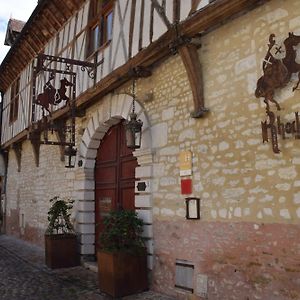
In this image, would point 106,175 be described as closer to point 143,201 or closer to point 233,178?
point 143,201

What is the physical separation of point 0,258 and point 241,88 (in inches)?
242

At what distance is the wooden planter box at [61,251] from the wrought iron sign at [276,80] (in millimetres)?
4325

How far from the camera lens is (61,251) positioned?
6.53 meters

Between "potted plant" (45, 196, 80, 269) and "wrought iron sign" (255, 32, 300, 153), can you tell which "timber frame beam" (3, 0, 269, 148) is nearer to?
"wrought iron sign" (255, 32, 300, 153)

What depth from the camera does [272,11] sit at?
3.50 m

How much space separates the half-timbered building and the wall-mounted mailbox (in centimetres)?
2

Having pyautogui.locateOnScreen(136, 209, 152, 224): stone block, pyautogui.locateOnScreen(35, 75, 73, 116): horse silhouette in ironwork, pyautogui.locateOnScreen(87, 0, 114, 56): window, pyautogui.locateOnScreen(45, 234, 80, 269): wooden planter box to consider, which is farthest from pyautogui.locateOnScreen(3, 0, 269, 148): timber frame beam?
pyautogui.locateOnScreen(45, 234, 80, 269): wooden planter box

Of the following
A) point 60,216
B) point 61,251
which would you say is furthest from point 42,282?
point 60,216

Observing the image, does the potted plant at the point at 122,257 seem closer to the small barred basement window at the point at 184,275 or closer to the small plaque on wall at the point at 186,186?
the small barred basement window at the point at 184,275

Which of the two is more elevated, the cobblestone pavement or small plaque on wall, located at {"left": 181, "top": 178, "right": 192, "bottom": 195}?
small plaque on wall, located at {"left": 181, "top": 178, "right": 192, "bottom": 195}

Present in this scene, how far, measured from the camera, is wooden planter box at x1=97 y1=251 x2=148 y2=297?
→ 4523 millimetres

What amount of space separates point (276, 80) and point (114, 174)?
352cm

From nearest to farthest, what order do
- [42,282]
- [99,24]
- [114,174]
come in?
[42,282]
[114,174]
[99,24]

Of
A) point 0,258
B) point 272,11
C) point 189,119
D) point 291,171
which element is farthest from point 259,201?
point 0,258
